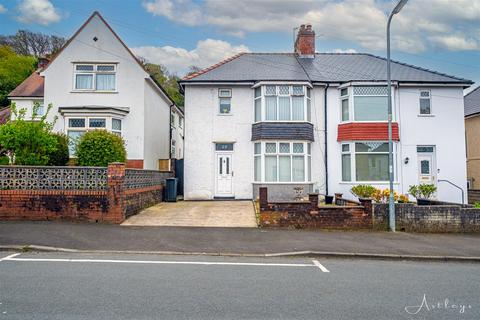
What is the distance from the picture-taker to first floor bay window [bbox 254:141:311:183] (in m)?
18.1

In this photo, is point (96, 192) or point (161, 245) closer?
point (161, 245)

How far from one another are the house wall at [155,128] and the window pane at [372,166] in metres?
11.3

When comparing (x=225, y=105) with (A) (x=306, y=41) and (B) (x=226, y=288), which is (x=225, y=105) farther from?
(B) (x=226, y=288)

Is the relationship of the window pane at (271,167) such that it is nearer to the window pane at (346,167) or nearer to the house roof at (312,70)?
the window pane at (346,167)

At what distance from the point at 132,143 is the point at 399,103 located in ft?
46.7

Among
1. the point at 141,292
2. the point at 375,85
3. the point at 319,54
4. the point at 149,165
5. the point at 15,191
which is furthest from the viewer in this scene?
the point at 319,54

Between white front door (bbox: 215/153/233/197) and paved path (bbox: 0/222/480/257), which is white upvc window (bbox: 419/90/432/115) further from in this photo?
white front door (bbox: 215/153/233/197)

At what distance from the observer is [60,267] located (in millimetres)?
6844

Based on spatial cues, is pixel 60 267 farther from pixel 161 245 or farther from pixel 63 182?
pixel 63 182

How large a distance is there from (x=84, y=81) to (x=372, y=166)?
15.7m

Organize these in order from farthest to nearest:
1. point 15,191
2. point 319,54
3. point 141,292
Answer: point 319,54 → point 15,191 → point 141,292

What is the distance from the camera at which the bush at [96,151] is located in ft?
43.7

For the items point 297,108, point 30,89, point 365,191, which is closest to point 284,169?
point 297,108

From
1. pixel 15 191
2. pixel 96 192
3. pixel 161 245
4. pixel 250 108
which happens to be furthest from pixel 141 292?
pixel 250 108
